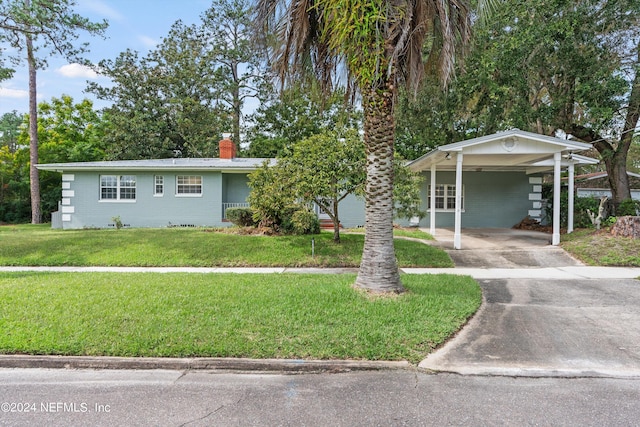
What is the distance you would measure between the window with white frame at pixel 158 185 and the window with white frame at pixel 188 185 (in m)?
0.73

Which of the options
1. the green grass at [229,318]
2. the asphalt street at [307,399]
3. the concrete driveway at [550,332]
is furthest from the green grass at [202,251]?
the asphalt street at [307,399]

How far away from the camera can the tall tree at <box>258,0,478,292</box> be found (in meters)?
6.02

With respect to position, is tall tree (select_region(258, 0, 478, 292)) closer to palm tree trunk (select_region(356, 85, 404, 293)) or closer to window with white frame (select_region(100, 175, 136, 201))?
palm tree trunk (select_region(356, 85, 404, 293))

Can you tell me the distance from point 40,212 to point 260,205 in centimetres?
1912

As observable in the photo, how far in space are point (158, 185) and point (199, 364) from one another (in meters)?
15.0

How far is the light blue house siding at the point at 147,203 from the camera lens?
1733 cm

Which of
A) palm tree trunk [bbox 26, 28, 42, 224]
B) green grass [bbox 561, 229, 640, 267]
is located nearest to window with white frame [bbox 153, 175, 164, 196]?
palm tree trunk [bbox 26, 28, 42, 224]

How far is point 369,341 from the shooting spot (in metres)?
4.53

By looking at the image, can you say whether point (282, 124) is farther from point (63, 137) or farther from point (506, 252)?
point (506, 252)

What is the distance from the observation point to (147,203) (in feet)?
57.0

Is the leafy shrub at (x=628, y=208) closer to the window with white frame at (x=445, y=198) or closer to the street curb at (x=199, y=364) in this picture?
the window with white frame at (x=445, y=198)

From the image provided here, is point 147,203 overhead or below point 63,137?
below

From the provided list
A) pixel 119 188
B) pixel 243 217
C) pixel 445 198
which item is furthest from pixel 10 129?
pixel 445 198

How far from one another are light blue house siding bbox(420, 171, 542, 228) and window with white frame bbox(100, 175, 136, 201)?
1398 cm
